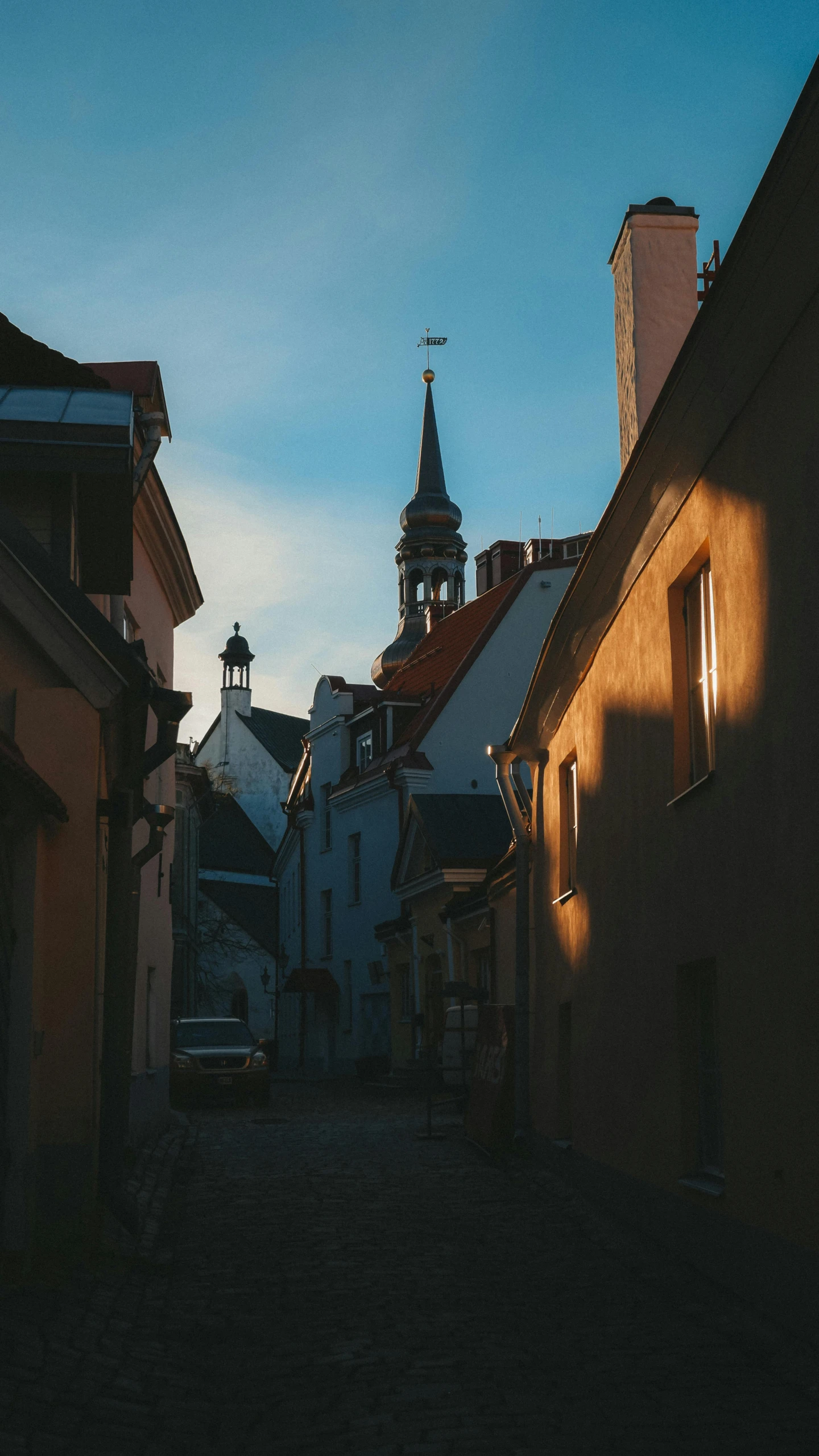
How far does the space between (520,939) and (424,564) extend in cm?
4497

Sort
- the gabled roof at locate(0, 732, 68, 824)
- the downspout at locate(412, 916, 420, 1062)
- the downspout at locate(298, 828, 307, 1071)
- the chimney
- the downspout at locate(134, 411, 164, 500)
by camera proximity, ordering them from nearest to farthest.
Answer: the gabled roof at locate(0, 732, 68, 824) → the chimney → the downspout at locate(134, 411, 164, 500) → the downspout at locate(412, 916, 420, 1062) → the downspout at locate(298, 828, 307, 1071)

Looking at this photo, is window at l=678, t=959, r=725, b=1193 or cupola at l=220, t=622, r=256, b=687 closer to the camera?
window at l=678, t=959, r=725, b=1193

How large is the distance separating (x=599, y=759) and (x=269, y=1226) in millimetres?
4382

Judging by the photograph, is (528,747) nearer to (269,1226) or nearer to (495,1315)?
(269,1226)

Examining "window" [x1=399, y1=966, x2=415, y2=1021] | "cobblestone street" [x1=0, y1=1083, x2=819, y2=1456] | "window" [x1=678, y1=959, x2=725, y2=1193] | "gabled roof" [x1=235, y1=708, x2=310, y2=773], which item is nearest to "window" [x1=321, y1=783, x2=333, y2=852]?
"window" [x1=399, y1=966, x2=415, y2=1021]

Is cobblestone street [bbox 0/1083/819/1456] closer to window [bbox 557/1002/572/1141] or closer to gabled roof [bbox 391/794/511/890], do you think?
window [bbox 557/1002/572/1141]

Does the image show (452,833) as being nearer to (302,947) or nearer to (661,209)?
(302,947)

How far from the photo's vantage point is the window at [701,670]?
856cm

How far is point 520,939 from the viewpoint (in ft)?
51.9

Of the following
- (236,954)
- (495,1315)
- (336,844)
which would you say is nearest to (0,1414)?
(495,1315)

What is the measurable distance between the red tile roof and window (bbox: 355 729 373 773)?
1.41 meters

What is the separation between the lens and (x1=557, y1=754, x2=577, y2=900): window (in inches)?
552

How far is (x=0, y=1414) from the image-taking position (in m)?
5.33

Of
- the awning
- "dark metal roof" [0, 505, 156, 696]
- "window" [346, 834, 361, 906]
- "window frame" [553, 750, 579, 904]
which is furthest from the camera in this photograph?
the awning
